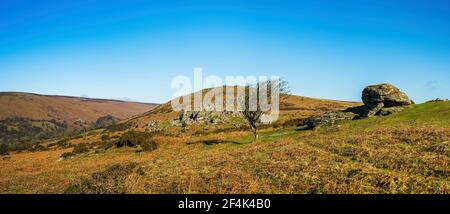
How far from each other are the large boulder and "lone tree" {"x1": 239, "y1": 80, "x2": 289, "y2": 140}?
12322 millimetres

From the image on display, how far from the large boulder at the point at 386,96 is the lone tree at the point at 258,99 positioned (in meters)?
12.3

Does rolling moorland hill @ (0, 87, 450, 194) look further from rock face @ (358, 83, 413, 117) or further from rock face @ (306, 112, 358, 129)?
rock face @ (358, 83, 413, 117)

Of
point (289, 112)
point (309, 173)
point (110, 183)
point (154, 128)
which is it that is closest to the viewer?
point (309, 173)

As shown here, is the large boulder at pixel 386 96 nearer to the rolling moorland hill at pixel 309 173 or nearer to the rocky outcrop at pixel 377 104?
the rocky outcrop at pixel 377 104

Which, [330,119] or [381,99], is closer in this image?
[330,119]

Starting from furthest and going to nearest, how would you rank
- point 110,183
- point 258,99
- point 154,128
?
point 154,128 → point 258,99 → point 110,183

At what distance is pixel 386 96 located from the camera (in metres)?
45.0

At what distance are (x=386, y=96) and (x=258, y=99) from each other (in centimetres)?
1803

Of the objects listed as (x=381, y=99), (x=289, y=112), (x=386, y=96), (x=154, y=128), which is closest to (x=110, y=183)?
(x=381, y=99)

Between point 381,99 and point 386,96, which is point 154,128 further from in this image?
point 386,96

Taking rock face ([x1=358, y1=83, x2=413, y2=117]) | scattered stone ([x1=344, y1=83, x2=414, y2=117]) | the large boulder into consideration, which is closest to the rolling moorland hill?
scattered stone ([x1=344, y1=83, x2=414, y2=117])
